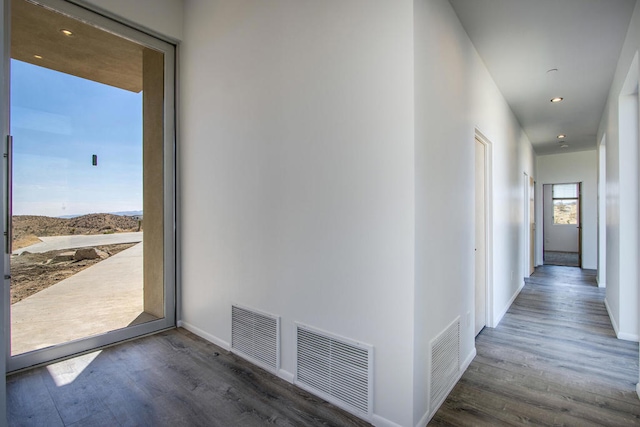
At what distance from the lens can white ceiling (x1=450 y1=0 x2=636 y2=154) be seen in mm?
2508

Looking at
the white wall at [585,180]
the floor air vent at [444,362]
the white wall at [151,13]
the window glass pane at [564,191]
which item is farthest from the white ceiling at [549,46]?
the window glass pane at [564,191]

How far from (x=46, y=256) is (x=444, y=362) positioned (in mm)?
3263

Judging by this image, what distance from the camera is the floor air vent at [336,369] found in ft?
6.55

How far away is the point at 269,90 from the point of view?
259cm

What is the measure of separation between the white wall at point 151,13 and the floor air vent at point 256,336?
2.85m

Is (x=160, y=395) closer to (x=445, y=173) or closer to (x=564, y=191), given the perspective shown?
(x=445, y=173)

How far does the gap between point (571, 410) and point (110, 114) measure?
14.4 feet

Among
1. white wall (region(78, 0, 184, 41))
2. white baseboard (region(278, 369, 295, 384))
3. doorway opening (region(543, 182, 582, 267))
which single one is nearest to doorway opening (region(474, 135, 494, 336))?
white baseboard (region(278, 369, 295, 384))

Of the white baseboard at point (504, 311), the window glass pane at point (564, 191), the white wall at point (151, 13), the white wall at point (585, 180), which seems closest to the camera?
the white wall at point (151, 13)

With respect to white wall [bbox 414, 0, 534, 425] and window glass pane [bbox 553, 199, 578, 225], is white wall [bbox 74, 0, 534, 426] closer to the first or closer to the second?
white wall [bbox 414, 0, 534, 425]

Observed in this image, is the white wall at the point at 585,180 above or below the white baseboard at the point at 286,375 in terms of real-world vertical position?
above

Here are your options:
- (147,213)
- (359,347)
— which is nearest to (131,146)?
(147,213)

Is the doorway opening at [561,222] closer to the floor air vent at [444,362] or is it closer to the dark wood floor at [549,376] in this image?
the dark wood floor at [549,376]

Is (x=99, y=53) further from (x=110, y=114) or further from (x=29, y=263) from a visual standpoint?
(x=29, y=263)
